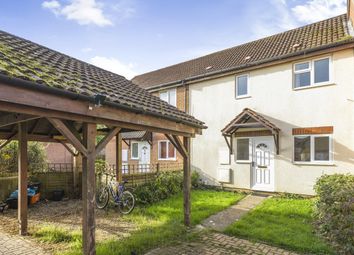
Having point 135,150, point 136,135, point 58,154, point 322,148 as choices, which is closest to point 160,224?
point 322,148

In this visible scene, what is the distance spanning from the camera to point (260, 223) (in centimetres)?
775

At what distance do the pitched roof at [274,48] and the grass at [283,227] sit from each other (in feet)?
21.8

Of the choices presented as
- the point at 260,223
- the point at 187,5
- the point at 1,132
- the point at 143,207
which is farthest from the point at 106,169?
the point at 187,5

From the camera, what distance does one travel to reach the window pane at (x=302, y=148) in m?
11.5

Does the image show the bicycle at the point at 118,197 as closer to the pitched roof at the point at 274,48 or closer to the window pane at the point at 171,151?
the window pane at the point at 171,151

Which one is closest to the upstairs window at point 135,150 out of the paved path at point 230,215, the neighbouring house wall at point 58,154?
the neighbouring house wall at point 58,154

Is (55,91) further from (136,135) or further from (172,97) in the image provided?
(136,135)

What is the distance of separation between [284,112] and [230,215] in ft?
19.1

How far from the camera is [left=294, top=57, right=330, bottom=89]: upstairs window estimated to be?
36.9 feet

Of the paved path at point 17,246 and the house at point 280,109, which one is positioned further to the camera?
the house at point 280,109

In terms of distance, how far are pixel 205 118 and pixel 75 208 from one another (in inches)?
321

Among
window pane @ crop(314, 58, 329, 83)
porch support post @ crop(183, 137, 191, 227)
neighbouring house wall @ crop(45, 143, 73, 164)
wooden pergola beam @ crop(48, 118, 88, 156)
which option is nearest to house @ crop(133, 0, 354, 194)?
window pane @ crop(314, 58, 329, 83)

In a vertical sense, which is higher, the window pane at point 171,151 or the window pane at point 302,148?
the window pane at point 302,148

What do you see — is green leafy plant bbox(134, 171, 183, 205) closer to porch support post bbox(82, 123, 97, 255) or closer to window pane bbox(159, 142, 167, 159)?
window pane bbox(159, 142, 167, 159)
